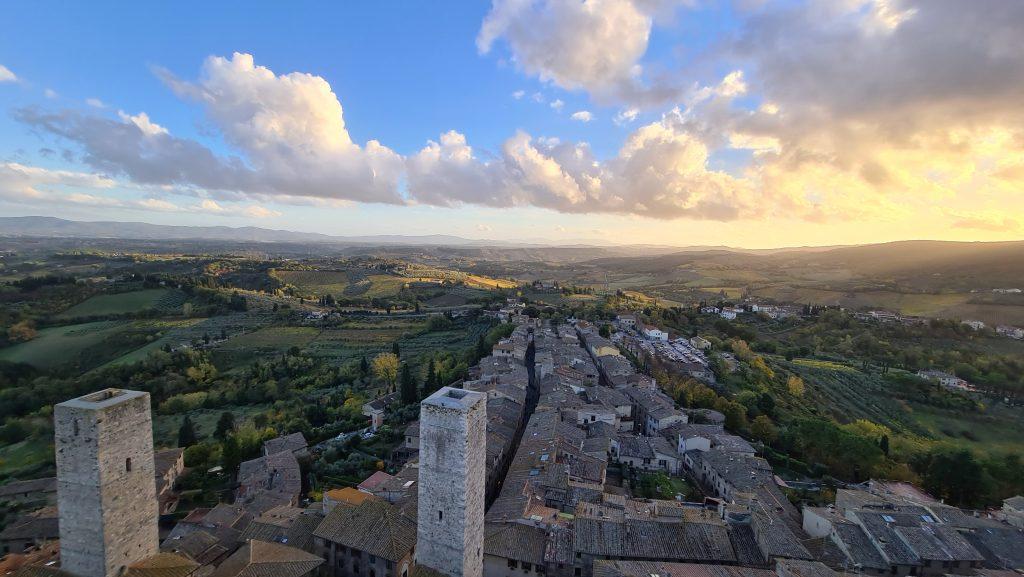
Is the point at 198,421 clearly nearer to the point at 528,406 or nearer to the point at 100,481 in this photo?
the point at 528,406

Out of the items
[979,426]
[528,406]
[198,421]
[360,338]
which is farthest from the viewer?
[360,338]

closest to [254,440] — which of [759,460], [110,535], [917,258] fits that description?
[110,535]

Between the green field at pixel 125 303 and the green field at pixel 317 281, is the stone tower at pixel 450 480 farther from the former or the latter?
the green field at pixel 317 281

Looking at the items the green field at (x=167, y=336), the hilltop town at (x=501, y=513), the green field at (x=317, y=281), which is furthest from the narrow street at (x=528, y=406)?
the green field at (x=317, y=281)

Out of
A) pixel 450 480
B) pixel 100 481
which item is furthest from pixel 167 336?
pixel 450 480

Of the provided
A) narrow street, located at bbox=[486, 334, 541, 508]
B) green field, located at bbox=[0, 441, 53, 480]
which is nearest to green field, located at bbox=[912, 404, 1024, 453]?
narrow street, located at bbox=[486, 334, 541, 508]
